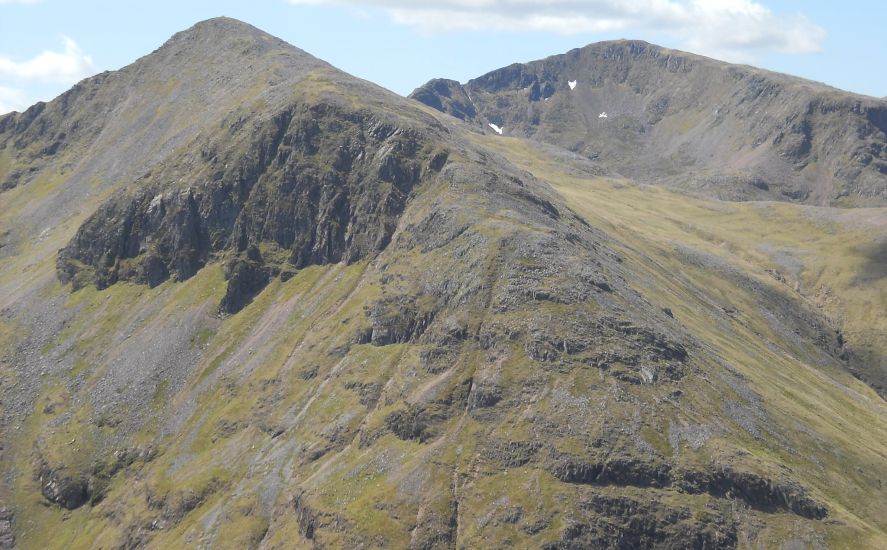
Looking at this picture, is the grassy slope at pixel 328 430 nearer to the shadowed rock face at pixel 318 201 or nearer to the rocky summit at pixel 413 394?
the rocky summit at pixel 413 394

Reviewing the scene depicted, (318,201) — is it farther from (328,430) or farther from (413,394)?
(413,394)

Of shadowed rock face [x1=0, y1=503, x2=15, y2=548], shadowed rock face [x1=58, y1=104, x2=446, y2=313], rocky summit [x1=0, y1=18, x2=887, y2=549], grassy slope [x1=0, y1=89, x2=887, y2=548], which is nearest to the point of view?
rocky summit [x1=0, y1=18, x2=887, y2=549]

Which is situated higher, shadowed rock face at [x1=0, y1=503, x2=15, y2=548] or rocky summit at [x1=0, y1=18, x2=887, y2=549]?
rocky summit at [x1=0, y1=18, x2=887, y2=549]

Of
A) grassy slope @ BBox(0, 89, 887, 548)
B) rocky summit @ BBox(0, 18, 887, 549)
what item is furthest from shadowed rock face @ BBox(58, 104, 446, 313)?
grassy slope @ BBox(0, 89, 887, 548)

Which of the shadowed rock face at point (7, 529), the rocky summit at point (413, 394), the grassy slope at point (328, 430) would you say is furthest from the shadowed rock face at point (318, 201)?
the shadowed rock face at point (7, 529)

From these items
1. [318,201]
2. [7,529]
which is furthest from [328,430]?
[7,529]

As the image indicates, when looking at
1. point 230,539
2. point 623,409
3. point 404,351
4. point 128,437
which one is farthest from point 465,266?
point 128,437

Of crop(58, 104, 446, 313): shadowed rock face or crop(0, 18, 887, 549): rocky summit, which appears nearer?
crop(0, 18, 887, 549): rocky summit

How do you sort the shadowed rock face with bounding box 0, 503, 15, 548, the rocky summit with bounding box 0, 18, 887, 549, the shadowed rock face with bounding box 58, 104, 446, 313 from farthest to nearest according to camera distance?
the shadowed rock face with bounding box 58, 104, 446, 313 → the shadowed rock face with bounding box 0, 503, 15, 548 → the rocky summit with bounding box 0, 18, 887, 549

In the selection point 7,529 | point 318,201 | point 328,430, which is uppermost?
point 318,201

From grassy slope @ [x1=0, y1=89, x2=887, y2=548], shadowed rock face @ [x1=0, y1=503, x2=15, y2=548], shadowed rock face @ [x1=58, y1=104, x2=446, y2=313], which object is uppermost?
shadowed rock face @ [x1=58, y1=104, x2=446, y2=313]

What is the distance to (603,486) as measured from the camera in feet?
339

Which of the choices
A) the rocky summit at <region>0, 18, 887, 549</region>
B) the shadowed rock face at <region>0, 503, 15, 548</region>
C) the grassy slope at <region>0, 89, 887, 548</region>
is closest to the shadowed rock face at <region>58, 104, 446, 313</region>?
the rocky summit at <region>0, 18, 887, 549</region>

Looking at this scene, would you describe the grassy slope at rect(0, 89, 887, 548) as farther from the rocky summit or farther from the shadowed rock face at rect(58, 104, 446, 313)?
the shadowed rock face at rect(58, 104, 446, 313)
